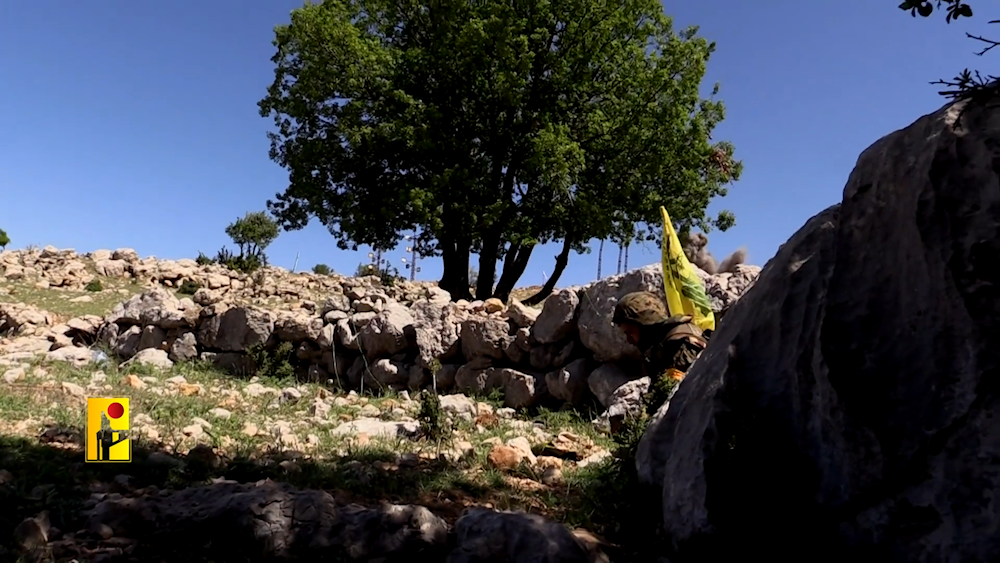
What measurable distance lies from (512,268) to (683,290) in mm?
10533

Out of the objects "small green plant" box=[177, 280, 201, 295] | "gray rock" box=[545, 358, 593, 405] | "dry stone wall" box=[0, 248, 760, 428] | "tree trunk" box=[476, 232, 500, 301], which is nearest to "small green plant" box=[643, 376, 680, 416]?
"dry stone wall" box=[0, 248, 760, 428]

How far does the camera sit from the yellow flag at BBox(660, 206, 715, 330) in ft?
18.5

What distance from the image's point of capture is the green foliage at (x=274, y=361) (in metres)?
7.96

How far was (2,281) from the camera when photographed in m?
12.9

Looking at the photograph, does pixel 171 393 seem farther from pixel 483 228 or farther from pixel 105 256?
pixel 105 256

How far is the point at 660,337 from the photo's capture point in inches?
194

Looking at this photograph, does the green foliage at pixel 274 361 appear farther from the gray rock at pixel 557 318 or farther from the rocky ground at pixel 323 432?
the gray rock at pixel 557 318

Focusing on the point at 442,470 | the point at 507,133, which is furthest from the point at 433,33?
the point at 442,470

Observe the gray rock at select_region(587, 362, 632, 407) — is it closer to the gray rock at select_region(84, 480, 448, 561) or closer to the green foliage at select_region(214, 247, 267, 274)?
the gray rock at select_region(84, 480, 448, 561)

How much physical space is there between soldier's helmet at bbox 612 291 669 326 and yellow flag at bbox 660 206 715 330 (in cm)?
48

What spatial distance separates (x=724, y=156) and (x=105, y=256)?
1348 cm

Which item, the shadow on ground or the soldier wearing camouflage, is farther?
the soldier wearing camouflage

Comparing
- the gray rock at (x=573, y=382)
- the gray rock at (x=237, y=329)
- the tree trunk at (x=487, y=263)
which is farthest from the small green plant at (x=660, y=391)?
the tree trunk at (x=487, y=263)
